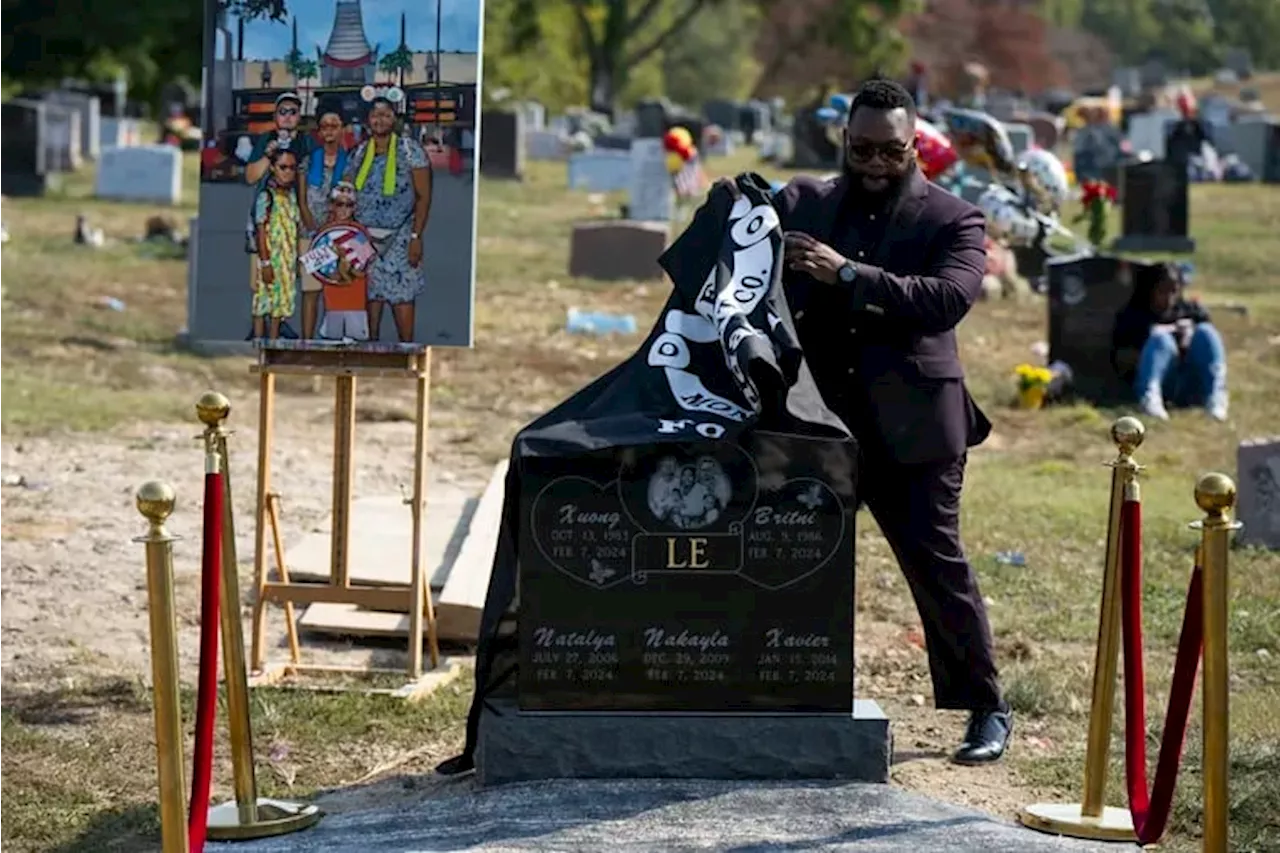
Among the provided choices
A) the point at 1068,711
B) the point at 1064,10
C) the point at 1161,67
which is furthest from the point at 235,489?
the point at 1064,10

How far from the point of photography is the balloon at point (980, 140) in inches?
817

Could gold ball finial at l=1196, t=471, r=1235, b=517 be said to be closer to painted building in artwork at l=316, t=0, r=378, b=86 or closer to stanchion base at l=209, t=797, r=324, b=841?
stanchion base at l=209, t=797, r=324, b=841

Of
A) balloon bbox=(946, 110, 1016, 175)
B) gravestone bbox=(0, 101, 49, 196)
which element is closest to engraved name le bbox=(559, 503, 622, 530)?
balloon bbox=(946, 110, 1016, 175)

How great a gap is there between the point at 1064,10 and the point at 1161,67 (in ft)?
140

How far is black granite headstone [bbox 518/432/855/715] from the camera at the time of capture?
247 inches

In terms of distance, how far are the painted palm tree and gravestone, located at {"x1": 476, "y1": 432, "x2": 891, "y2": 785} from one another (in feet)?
7.66

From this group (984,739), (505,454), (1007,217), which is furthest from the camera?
(1007,217)

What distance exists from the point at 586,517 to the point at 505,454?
7.45m

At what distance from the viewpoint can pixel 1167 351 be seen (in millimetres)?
16016

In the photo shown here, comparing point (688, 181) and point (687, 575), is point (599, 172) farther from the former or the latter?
point (687, 575)

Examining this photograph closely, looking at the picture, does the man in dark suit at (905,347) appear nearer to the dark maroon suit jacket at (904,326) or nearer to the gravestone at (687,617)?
the dark maroon suit jacket at (904,326)

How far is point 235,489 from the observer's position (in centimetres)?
1234

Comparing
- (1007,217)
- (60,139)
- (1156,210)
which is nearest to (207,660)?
(1007,217)

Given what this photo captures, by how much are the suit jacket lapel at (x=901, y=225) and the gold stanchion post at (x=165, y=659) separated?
235 cm
